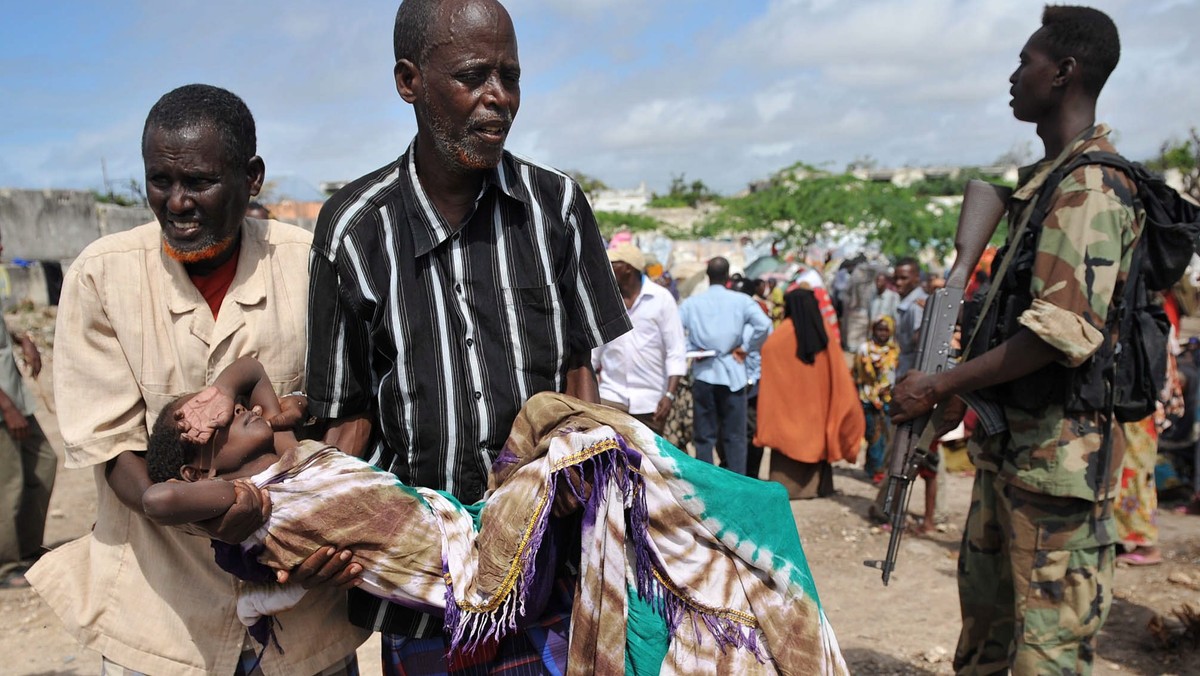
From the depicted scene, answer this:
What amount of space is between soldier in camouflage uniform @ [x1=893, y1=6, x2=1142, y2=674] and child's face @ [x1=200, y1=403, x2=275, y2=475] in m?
2.11

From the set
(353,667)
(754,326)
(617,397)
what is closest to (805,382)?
(754,326)

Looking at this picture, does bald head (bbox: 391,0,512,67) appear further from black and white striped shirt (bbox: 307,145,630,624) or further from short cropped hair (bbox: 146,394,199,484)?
short cropped hair (bbox: 146,394,199,484)

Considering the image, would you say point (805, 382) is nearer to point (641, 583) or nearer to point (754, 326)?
point (754, 326)

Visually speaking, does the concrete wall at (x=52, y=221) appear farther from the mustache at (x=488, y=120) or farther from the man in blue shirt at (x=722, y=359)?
the mustache at (x=488, y=120)

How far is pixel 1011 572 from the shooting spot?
2.99 m

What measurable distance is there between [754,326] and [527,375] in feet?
18.5

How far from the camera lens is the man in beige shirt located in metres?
1.96

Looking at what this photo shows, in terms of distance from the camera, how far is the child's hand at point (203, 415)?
182 centimetres

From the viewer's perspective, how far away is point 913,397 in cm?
298

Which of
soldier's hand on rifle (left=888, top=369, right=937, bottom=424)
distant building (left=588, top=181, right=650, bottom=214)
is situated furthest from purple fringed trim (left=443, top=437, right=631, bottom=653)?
distant building (left=588, top=181, right=650, bottom=214)

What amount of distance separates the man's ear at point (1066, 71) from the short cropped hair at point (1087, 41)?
0.05 ft

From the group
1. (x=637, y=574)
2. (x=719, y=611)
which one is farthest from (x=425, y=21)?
(x=719, y=611)

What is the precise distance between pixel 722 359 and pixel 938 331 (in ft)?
14.0

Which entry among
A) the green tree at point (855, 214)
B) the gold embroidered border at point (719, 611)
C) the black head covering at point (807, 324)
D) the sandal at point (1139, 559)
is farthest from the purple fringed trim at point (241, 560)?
the green tree at point (855, 214)
